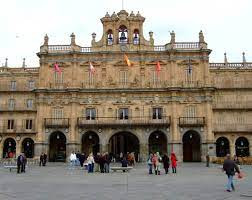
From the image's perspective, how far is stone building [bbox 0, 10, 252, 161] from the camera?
5197cm

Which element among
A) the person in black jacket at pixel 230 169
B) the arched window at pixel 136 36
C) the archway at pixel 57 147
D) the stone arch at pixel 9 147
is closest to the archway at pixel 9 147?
the stone arch at pixel 9 147

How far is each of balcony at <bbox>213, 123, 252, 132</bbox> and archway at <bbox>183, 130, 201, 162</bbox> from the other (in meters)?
3.14

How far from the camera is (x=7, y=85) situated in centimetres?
5903

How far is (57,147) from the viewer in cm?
5612

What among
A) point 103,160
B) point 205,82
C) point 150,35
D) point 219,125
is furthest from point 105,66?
point 103,160

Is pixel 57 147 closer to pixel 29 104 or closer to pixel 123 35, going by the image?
pixel 29 104

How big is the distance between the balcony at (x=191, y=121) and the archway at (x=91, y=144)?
12156 mm

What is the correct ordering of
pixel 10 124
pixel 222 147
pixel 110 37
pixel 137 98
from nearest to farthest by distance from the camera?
pixel 137 98 < pixel 110 37 < pixel 222 147 < pixel 10 124

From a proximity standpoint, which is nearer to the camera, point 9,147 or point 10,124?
point 10,124

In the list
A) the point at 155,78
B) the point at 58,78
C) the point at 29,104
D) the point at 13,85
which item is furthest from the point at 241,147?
the point at 13,85

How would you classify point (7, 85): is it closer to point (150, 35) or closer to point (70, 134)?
point (70, 134)

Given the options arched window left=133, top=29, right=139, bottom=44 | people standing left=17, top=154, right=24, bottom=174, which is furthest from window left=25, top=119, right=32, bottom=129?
people standing left=17, top=154, right=24, bottom=174

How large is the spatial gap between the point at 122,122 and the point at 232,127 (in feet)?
52.6

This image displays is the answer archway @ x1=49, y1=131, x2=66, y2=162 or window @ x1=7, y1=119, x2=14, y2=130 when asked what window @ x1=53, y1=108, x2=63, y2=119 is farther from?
window @ x1=7, y1=119, x2=14, y2=130
